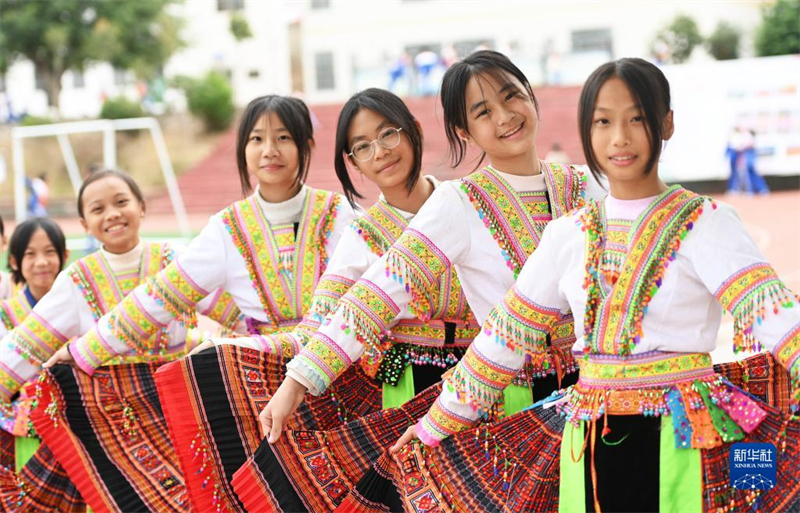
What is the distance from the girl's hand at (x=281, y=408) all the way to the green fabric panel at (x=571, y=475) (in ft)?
2.46

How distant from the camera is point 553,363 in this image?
281cm

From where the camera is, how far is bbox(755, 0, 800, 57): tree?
71.8 feet

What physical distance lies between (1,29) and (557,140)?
15823 mm

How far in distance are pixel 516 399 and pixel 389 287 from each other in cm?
50

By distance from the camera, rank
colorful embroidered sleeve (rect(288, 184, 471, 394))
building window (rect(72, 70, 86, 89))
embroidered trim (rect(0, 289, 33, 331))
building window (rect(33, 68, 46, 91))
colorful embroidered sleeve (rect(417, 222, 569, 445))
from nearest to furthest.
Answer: colorful embroidered sleeve (rect(417, 222, 569, 445)) → colorful embroidered sleeve (rect(288, 184, 471, 394)) → embroidered trim (rect(0, 289, 33, 331)) → building window (rect(33, 68, 46, 91)) → building window (rect(72, 70, 86, 89))

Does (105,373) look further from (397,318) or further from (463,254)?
(463,254)

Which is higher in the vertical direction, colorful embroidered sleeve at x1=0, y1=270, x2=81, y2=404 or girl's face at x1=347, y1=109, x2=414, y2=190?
girl's face at x1=347, y1=109, x2=414, y2=190

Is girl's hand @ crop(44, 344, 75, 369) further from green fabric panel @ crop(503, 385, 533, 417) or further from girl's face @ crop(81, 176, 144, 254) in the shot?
green fabric panel @ crop(503, 385, 533, 417)

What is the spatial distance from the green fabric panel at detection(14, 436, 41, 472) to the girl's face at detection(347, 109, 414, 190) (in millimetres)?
1754

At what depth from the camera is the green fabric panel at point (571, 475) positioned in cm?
223

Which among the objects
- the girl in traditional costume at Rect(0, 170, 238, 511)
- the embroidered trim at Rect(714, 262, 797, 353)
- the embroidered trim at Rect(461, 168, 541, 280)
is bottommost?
the girl in traditional costume at Rect(0, 170, 238, 511)

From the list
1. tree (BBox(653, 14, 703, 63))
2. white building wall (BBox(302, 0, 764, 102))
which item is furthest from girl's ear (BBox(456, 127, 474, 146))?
tree (BBox(653, 14, 703, 63))

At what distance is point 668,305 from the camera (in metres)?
2.17

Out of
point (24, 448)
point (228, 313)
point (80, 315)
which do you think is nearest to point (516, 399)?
point (228, 313)
